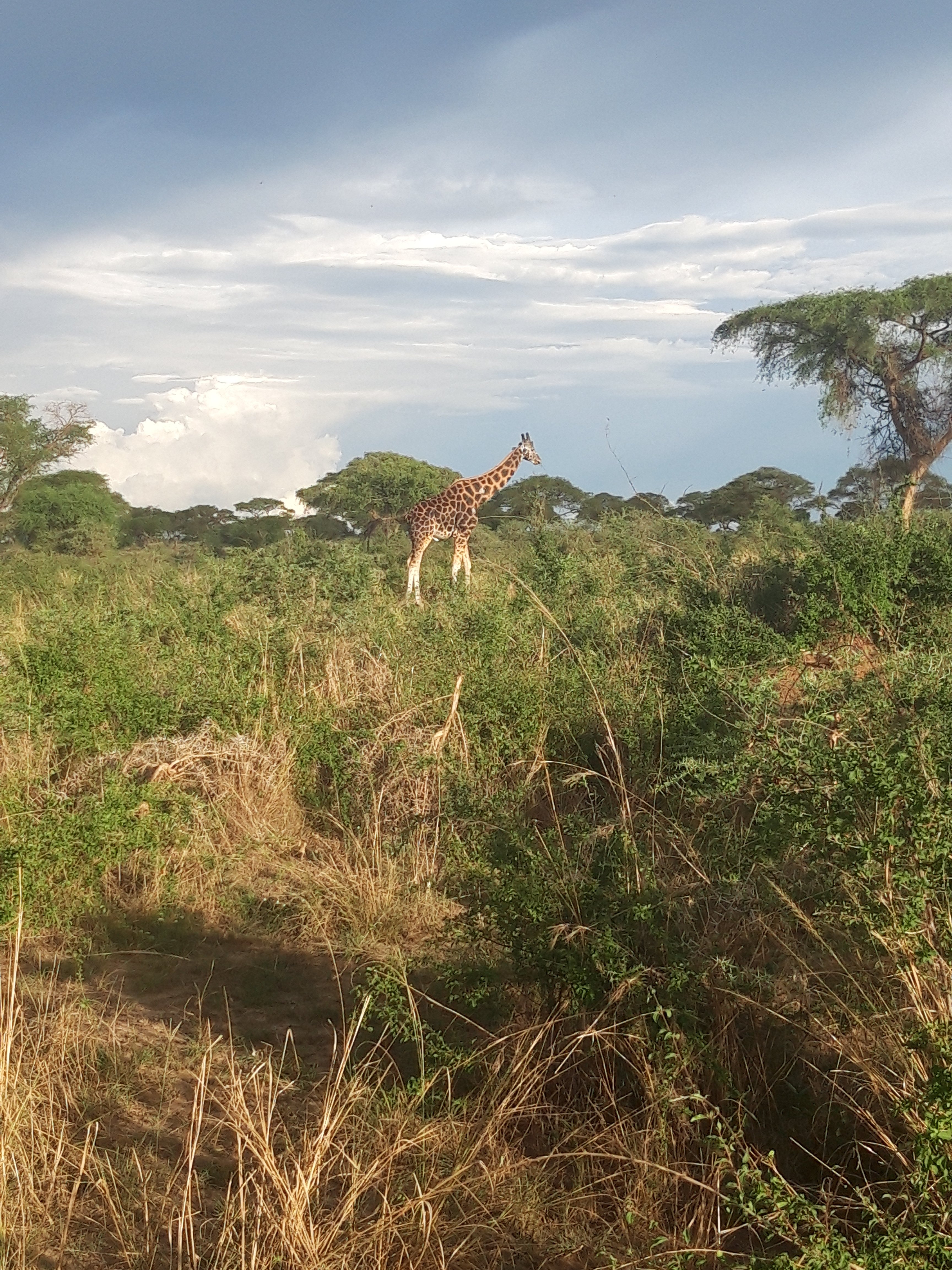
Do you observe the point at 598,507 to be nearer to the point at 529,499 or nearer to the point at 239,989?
the point at 529,499

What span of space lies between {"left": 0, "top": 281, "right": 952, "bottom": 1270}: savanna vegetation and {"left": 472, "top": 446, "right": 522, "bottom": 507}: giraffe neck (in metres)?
7.59

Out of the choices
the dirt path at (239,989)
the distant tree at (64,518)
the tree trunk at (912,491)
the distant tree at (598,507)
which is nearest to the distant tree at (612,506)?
the distant tree at (598,507)

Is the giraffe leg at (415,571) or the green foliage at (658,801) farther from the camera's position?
the giraffe leg at (415,571)

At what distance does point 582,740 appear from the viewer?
18.0ft

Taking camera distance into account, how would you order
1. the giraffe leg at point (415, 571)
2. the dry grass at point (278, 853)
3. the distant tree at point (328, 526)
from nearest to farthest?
the dry grass at point (278, 853), the giraffe leg at point (415, 571), the distant tree at point (328, 526)

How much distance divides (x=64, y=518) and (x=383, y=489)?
5029mm

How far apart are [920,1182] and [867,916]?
0.55 m

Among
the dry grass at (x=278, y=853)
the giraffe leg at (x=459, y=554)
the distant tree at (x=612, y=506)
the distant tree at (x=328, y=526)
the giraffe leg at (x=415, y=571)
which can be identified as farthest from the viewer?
the distant tree at (x=328, y=526)

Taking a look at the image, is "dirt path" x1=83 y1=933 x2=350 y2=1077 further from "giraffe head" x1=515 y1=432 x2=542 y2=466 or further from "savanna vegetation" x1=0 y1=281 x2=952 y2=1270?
"giraffe head" x1=515 y1=432 x2=542 y2=466

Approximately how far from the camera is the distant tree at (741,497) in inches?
734

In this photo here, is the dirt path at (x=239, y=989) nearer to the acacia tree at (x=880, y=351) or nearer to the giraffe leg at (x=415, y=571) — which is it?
the giraffe leg at (x=415, y=571)

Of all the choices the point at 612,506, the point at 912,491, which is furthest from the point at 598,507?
the point at 912,491

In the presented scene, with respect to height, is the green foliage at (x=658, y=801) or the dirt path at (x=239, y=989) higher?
the green foliage at (x=658, y=801)

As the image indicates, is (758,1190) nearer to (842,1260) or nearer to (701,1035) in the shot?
(842,1260)
